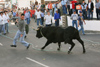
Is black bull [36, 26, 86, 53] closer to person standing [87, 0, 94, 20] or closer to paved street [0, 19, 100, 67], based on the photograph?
paved street [0, 19, 100, 67]

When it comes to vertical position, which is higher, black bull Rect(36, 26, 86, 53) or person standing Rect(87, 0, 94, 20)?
person standing Rect(87, 0, 94, 20)

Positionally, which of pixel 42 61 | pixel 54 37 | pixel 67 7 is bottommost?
pixel 42 61

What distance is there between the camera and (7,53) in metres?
10.8

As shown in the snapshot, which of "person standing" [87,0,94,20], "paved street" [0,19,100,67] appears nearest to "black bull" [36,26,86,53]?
"paved street" [0,19,100,67]

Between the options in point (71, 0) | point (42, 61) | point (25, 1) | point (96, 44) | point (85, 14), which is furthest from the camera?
point (25, 1)

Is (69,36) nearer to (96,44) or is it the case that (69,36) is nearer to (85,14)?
(96,44)

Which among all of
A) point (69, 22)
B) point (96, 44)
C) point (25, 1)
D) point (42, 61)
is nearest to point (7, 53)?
point (42, 61)

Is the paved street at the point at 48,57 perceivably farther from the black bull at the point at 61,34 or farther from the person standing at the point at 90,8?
the person standing at the point at 90,8

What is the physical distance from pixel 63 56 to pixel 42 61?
128 cm

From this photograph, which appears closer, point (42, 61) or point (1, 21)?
point (42, 61)

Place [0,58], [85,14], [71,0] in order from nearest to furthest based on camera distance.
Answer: [0,58] < [85,14] < [71,0]

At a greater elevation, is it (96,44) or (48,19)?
(48,19)

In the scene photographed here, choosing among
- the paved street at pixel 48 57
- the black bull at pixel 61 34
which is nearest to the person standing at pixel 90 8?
the paved street at pixel 48 57

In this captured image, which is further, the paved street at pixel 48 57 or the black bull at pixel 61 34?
the black bull at pixel 61 34
